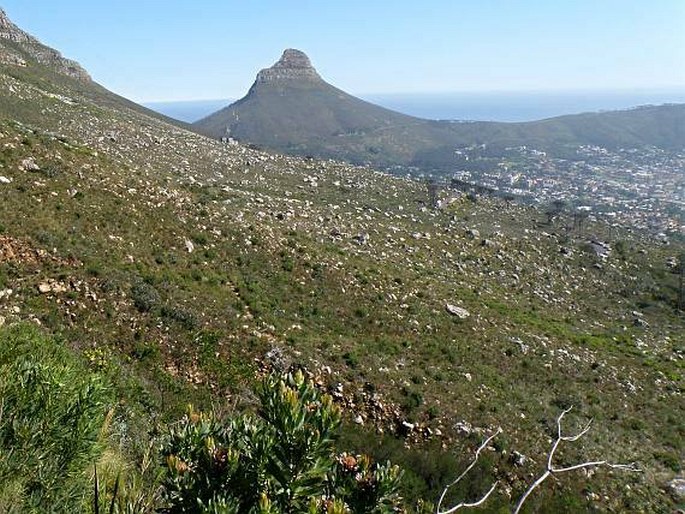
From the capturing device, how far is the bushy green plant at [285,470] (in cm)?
321

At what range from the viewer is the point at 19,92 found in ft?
Result: 135

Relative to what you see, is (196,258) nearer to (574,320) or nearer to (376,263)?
(376,263)

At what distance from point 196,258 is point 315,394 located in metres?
14.5

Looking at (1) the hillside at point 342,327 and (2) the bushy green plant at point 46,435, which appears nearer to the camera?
(2) the bushy green plant at point 46,435

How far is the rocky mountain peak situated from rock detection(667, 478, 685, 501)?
77.0 metres

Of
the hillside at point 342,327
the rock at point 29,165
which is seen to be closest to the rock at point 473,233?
the hillside at point 342,327

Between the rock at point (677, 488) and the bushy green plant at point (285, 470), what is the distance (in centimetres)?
1405

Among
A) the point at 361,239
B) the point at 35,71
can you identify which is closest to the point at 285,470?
the point at 361,239

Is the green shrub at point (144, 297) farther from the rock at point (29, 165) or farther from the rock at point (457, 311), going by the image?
the rock at point (457, 311)

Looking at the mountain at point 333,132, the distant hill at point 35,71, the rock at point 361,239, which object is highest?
the distant hill at point 35,71

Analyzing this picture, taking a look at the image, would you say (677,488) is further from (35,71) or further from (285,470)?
(35,71)

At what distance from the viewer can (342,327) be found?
16.7 m

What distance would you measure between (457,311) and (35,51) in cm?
7790

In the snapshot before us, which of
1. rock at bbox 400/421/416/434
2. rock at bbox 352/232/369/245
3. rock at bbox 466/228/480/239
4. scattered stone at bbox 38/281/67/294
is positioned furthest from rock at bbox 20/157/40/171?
rock at bbox 466/228/480/239
